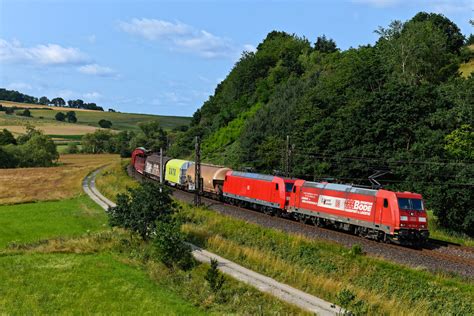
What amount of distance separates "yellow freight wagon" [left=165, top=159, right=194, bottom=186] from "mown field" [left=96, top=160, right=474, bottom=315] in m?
29.6

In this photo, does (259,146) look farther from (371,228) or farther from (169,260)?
(169,260)

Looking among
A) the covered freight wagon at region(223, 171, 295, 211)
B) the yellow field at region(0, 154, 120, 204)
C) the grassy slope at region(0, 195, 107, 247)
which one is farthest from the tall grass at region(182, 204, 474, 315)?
the yellow field at region(0, 154, 120, 204)

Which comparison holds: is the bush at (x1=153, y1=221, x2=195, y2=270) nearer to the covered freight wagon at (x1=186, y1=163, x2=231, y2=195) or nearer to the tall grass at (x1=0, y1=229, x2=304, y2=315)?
the tall grass at (x1=0, y1=229, x2=304, y2=315)

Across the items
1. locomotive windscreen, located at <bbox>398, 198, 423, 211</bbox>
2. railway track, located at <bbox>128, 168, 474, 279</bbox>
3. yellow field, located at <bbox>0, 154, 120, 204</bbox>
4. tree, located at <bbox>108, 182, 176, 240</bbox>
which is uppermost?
locomotive windscreen, located at <bbox>398, 198, 423, 211</bbox>

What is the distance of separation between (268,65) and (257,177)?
88.0 meters

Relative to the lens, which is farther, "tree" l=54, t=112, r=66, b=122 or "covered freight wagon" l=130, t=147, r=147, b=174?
"tree" l=54, t=112, r=66, b=122

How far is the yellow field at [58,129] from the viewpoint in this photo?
157 metres

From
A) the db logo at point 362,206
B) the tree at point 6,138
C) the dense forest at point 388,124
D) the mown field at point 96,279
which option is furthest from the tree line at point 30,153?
the db logo at point 362,206

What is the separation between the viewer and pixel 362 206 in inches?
1393

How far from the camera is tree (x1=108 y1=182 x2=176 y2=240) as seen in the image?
3334cm

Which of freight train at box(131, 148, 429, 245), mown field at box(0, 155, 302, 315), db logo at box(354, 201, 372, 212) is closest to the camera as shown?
mown field at box(0, 155, 302, 315)

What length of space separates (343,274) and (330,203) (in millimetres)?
10862

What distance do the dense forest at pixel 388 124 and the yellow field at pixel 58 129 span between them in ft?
249

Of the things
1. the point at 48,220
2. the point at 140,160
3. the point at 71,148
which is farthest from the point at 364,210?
the point at 71,148
